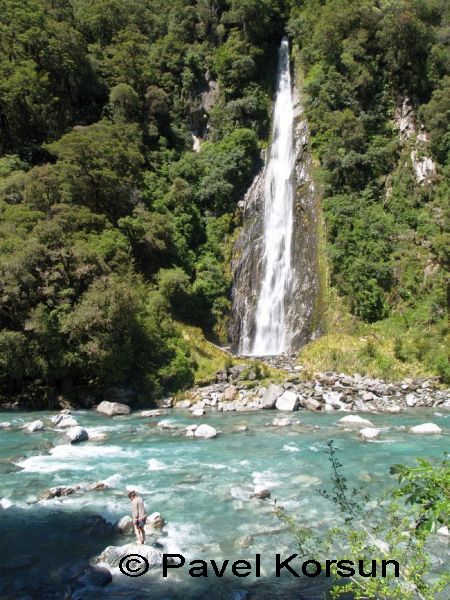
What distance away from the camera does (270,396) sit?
19.5m

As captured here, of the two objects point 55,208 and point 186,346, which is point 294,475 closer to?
point 186,346

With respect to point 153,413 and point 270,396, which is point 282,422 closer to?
point 270,396

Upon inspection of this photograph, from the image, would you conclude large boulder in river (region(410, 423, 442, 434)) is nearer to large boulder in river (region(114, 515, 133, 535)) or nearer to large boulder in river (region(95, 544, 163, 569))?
large boulder in river (region(114, 515, 133, 535))

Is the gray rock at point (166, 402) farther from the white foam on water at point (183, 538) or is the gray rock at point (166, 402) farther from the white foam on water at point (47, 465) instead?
the white foam on water at point (183, 538)

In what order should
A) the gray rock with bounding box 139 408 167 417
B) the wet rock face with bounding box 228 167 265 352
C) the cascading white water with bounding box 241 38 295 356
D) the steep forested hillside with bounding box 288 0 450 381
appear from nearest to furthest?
the gray rock with bounding box 139 408 167 417 < the steep forested hillside with bounding box 288 0 450 381 < the cascading white water with bounding box 241 38 295 356 < the wet rock face with bounding box 228 167 265 352

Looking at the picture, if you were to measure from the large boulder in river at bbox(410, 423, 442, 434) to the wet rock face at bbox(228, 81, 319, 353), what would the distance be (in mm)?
12828

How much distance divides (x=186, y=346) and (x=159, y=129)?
23013mm

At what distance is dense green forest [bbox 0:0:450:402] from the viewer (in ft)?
67.8

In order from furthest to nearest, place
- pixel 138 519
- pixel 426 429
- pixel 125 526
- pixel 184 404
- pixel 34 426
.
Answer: pixel 184 404 → pixel 34 426 → pixel 426 429 → pixel 125 526 → pixel 138 519

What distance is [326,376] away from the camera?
22.1m

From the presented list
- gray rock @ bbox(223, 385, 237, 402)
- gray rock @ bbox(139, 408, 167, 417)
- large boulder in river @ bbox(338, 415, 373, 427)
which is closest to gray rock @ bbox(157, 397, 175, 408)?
gray rock @ bbox(139, 408, 167, 417)

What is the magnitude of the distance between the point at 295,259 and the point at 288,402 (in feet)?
43.9

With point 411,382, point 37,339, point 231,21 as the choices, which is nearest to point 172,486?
point 37,339

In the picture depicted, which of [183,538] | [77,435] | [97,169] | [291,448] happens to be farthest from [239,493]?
[97,169]
